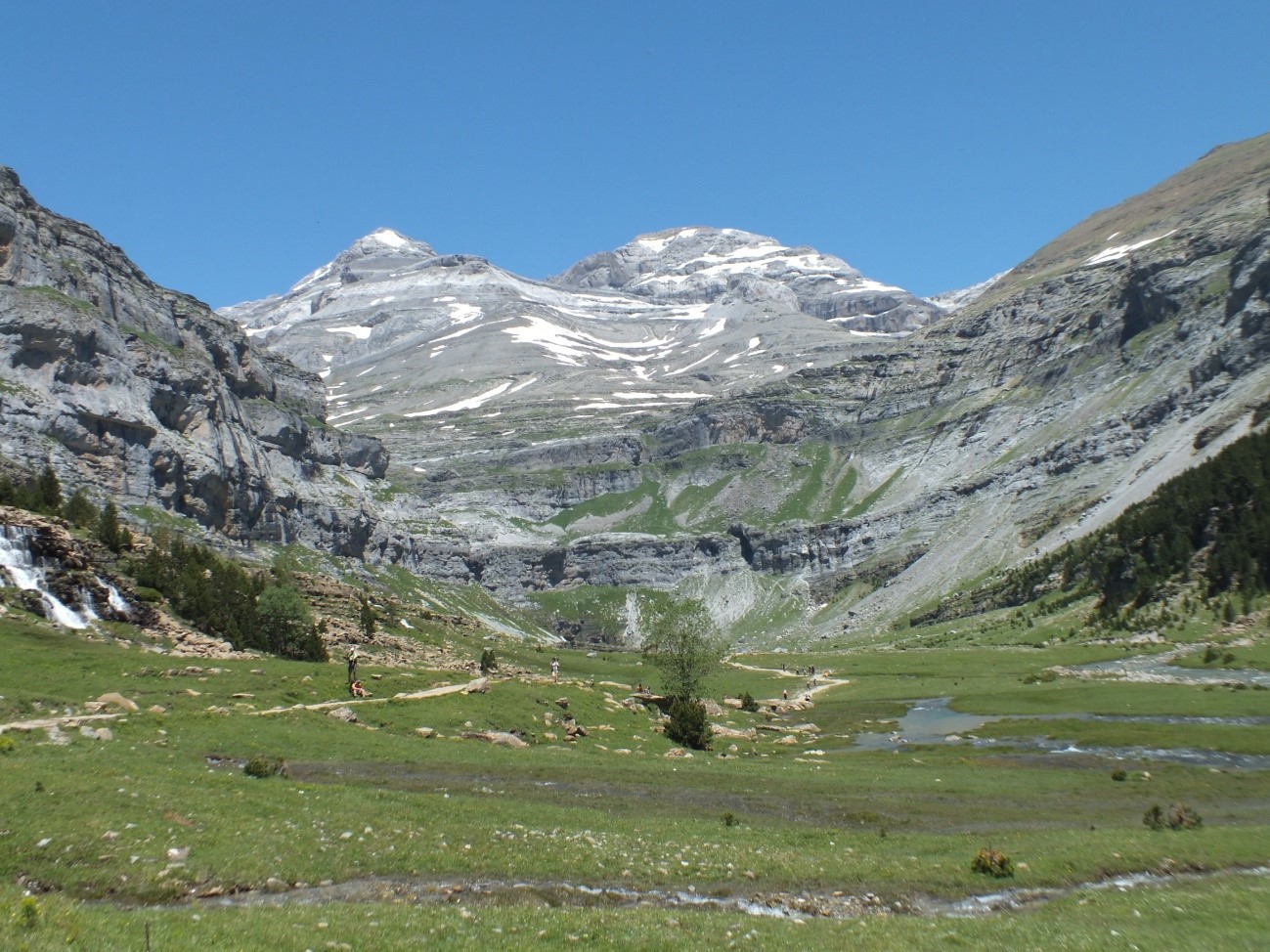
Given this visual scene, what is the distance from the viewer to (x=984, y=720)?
243 ft

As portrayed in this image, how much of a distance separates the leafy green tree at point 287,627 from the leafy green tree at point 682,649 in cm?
2520

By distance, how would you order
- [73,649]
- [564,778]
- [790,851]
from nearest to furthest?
[790,851]
[564,778]
[73,649]

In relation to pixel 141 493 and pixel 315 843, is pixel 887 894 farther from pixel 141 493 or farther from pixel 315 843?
pixel 141 493

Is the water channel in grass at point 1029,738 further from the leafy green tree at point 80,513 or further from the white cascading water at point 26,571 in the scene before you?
the leafy green tree at point 80,513

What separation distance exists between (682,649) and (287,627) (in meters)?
29.2

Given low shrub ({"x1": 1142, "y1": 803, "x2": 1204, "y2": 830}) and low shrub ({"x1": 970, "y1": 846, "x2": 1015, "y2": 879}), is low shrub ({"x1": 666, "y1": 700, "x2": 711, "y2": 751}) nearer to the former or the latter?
low shrub ({"x1": 1142, "y1": 803, "x2": 1204, "y2": 830})

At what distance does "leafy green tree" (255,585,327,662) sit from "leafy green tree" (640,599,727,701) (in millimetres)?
25199

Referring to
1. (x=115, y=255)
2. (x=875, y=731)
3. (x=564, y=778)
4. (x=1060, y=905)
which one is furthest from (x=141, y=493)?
(x=1060, y=905)

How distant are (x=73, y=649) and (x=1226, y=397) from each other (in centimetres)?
19895

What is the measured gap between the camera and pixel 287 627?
6844cm

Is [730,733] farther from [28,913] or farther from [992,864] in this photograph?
[28,913]

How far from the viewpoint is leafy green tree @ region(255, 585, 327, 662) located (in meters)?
67.2

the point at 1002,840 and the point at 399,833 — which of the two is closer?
the point at 399,833

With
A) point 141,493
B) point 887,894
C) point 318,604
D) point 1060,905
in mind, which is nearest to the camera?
point 1060,905
